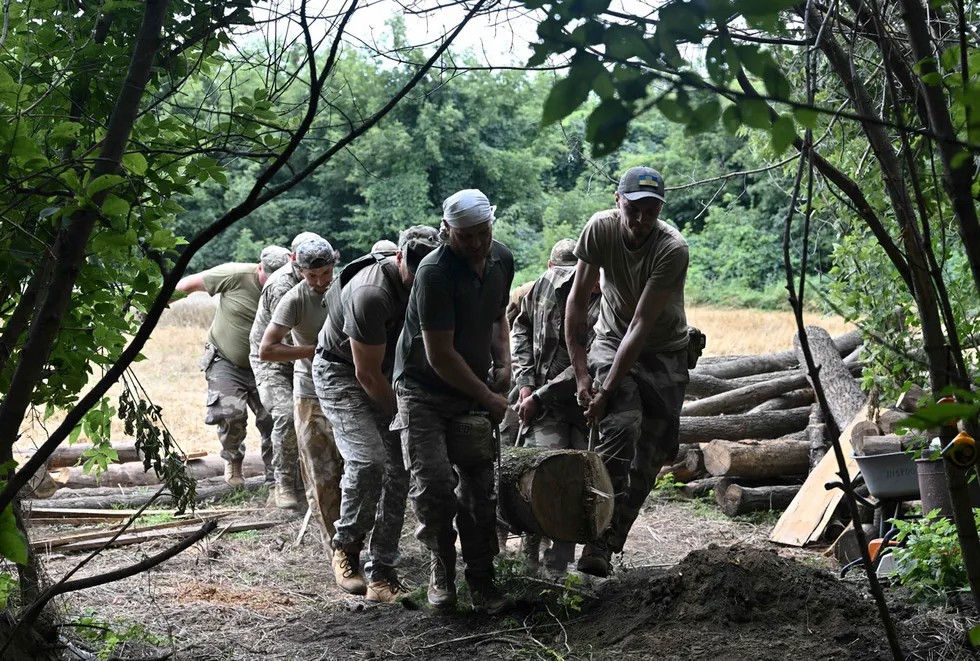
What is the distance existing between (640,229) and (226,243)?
87.1 ft

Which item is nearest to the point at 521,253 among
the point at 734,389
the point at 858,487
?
the point at 734,389

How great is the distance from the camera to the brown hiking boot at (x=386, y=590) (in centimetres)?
667

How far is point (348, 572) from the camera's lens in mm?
7012

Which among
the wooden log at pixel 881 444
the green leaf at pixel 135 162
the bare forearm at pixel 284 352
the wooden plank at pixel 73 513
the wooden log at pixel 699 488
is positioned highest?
the green leaf at pixel 135 162

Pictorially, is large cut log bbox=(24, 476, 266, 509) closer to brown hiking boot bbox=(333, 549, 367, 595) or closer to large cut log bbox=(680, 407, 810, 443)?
brown hiking boot bbox=(333, 549, 367, 595)

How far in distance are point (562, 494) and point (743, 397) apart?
580 centimetres

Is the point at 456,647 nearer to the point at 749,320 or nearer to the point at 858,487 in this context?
the point at 858,487

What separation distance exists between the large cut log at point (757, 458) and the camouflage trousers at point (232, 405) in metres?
4.23

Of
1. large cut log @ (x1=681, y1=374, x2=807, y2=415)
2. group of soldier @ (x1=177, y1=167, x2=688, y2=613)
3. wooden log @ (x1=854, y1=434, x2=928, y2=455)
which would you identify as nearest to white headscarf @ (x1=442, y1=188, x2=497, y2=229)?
group of soldier @ (x1=177, y1=167, x2=688, y2=613)

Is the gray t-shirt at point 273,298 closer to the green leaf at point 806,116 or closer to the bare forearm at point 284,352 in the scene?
the bare forearm at point 284,352

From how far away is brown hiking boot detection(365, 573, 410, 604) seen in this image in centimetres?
667

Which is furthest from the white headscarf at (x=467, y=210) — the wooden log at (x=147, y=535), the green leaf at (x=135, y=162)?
Answer: the wooden log at (x=147, y=535)

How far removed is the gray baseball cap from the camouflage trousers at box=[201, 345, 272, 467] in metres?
5.21

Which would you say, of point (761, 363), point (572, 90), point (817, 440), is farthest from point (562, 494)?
point (761, 363)
